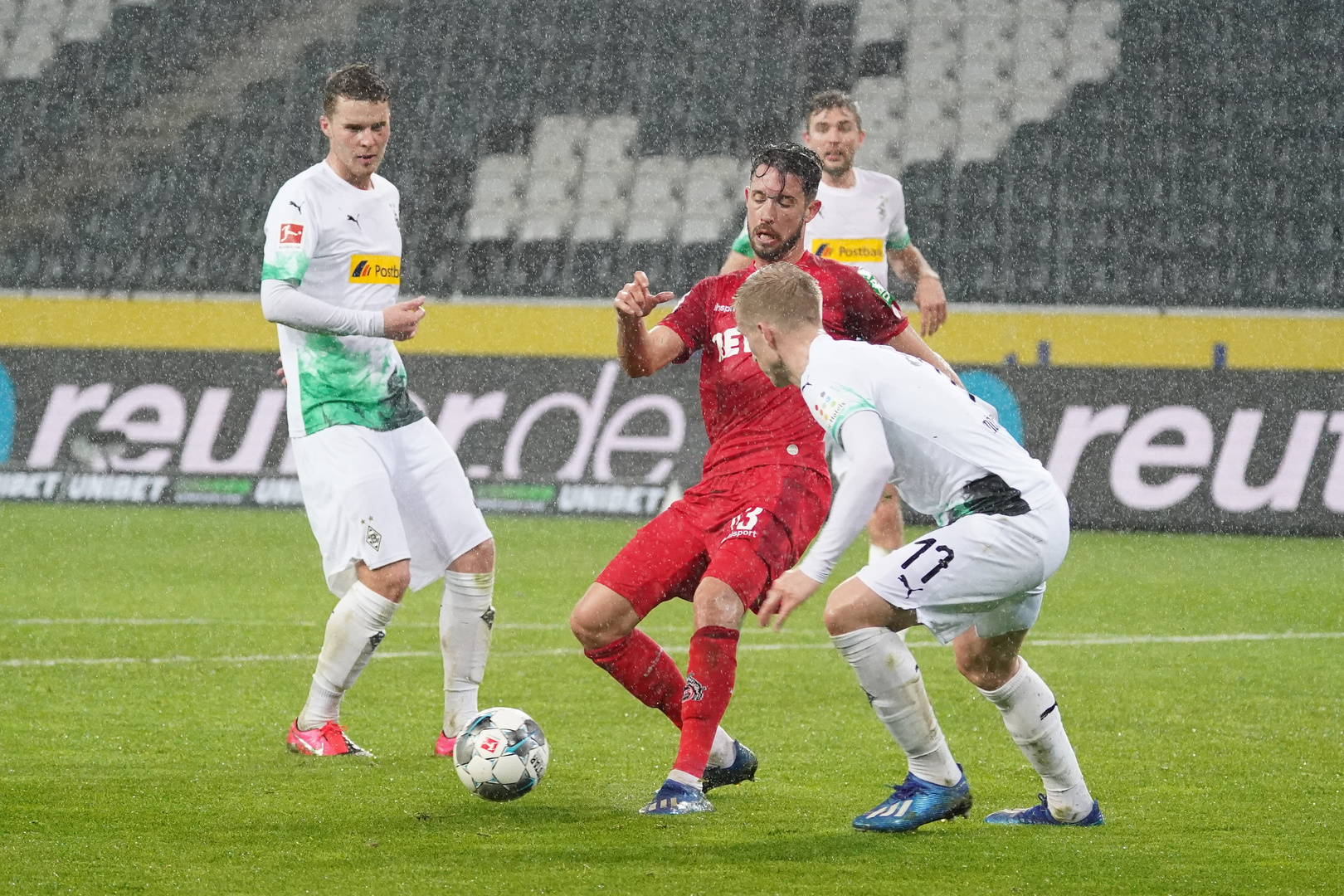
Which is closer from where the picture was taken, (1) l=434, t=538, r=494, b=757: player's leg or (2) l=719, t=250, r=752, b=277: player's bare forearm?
(1) l=434, t=538, r=494, b=757: player's leg

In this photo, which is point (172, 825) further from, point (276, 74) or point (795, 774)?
point (276, 74)

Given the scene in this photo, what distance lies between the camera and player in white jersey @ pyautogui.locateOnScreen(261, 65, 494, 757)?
536cm

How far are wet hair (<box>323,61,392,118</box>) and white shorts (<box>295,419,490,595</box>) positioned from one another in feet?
3.42

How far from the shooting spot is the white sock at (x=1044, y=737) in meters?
4.35

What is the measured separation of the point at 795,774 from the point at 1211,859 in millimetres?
1386

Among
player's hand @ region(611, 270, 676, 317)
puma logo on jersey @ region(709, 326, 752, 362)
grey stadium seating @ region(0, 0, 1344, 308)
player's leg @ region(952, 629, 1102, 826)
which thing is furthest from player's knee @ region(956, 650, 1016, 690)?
grey stadium seating @ region(0, 0, 1344, 308)

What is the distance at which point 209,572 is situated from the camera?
10008mm

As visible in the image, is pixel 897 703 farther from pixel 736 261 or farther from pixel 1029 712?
pixel 736 261

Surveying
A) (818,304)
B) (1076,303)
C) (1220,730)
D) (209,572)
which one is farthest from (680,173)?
(818,304)

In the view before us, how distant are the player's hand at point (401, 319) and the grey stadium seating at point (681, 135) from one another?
1113cm

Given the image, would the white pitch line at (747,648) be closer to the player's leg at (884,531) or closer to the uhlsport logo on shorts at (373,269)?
the player's leg at (884,531)

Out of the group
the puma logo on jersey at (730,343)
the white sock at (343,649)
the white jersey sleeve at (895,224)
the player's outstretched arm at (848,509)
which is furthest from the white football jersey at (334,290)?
the white jersey sleeve at (895,224)

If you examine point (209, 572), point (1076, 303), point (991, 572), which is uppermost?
point (991, 572)

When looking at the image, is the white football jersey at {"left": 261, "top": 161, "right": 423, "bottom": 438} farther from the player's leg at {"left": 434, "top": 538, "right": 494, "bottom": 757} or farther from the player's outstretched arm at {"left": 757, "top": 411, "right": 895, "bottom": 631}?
the player's outstretched arm at {"left": 757, "top": 411, "right": 895, "bottom": 631}
